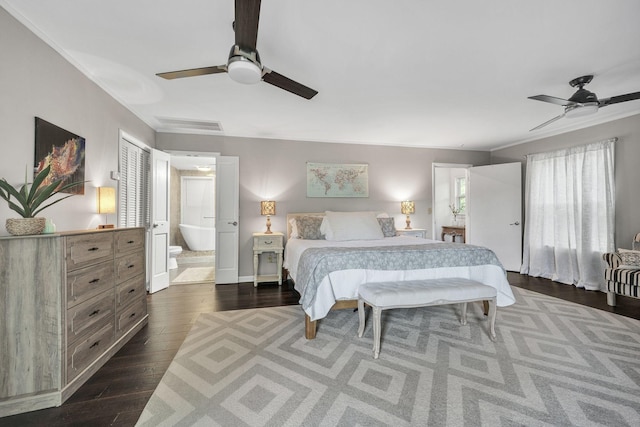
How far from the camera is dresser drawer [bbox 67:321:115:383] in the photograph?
1676 mm

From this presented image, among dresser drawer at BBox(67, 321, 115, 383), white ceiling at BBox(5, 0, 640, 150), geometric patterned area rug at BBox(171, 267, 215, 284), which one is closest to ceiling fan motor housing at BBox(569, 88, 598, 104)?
white ceiling at BBox(5, 0, 640, 150)

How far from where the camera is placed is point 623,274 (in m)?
3.00

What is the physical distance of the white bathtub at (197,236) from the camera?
7039 mm

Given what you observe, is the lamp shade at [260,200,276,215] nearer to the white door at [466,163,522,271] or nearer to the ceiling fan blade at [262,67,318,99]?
the ceiling fan blade at [262,67,318,99]

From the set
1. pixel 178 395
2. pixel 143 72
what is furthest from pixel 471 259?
pixel 143 72

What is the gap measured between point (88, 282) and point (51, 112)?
136 centimetres

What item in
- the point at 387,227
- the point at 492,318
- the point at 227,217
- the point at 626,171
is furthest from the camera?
the point at 227,217

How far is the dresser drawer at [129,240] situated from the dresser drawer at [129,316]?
1.70 feet

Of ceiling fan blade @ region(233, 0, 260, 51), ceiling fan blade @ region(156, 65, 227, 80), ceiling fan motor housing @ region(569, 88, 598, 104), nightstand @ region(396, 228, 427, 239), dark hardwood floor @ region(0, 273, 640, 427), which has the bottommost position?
dark hardwood floor @ region(0, 273, 640, 427)

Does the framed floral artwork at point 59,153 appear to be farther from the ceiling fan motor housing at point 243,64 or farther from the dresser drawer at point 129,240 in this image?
the ceiling fan motor housing at point 243,64

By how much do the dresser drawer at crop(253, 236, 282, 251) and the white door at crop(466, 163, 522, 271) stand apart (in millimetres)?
3880

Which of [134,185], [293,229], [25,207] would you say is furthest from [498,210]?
[25,207]

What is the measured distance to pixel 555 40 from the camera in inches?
80.0

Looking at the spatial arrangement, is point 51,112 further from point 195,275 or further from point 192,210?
point 192,210
